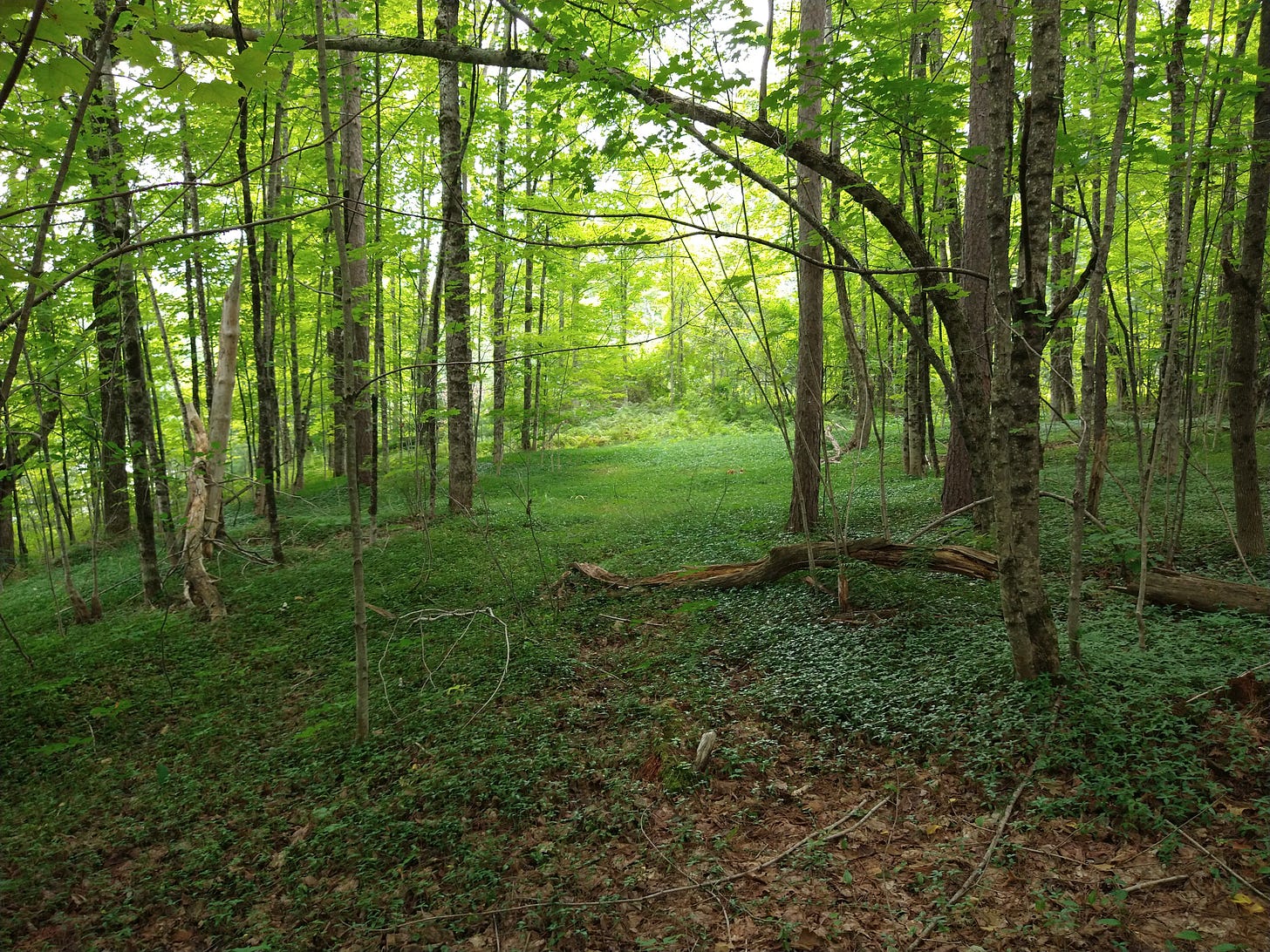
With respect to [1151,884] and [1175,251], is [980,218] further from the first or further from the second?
[1151,884]

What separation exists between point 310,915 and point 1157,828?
3738 mm

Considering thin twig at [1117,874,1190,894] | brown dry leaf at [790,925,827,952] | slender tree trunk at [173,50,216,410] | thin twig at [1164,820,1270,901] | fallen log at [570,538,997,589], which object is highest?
slender tree trunk at [173,50,216,410]

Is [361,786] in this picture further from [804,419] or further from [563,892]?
[804,419]

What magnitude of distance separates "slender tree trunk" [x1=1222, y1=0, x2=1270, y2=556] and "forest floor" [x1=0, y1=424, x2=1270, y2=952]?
0.45m

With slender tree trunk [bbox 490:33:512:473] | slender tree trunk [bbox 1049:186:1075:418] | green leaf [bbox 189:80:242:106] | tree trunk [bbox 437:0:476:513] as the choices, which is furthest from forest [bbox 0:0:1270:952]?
slender tree trunk [bbox 490:33:512:473]

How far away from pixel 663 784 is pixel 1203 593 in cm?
378

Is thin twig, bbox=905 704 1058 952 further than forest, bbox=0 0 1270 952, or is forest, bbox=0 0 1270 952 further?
forest, bbox=0 0 1270 952

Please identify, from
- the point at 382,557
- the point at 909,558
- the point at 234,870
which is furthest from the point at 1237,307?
the point at 382,557

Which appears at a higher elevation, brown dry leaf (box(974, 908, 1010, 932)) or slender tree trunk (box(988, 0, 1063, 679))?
slender tree trunk (box(988, 0, 1063, 679))

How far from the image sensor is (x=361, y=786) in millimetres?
3947

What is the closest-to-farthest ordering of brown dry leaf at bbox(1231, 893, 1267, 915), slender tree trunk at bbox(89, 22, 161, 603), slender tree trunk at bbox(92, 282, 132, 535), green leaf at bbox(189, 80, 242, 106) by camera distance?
green leaf at bbox(189, 80, 242, 106), brown dry leaf at bbox(1231, 893, 1267, 915), slender tree trunk at bbox(89, 22, 161, 603), slender tree trunk at bbox(92, 282, 132, 535)

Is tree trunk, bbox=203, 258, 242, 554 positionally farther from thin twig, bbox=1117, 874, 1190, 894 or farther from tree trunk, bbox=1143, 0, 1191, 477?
tree trunk, bbox=1143, 0, 1191, 477

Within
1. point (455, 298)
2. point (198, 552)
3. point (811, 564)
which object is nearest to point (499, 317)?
point (455, 298)

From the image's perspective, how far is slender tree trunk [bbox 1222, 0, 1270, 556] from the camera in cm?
481
